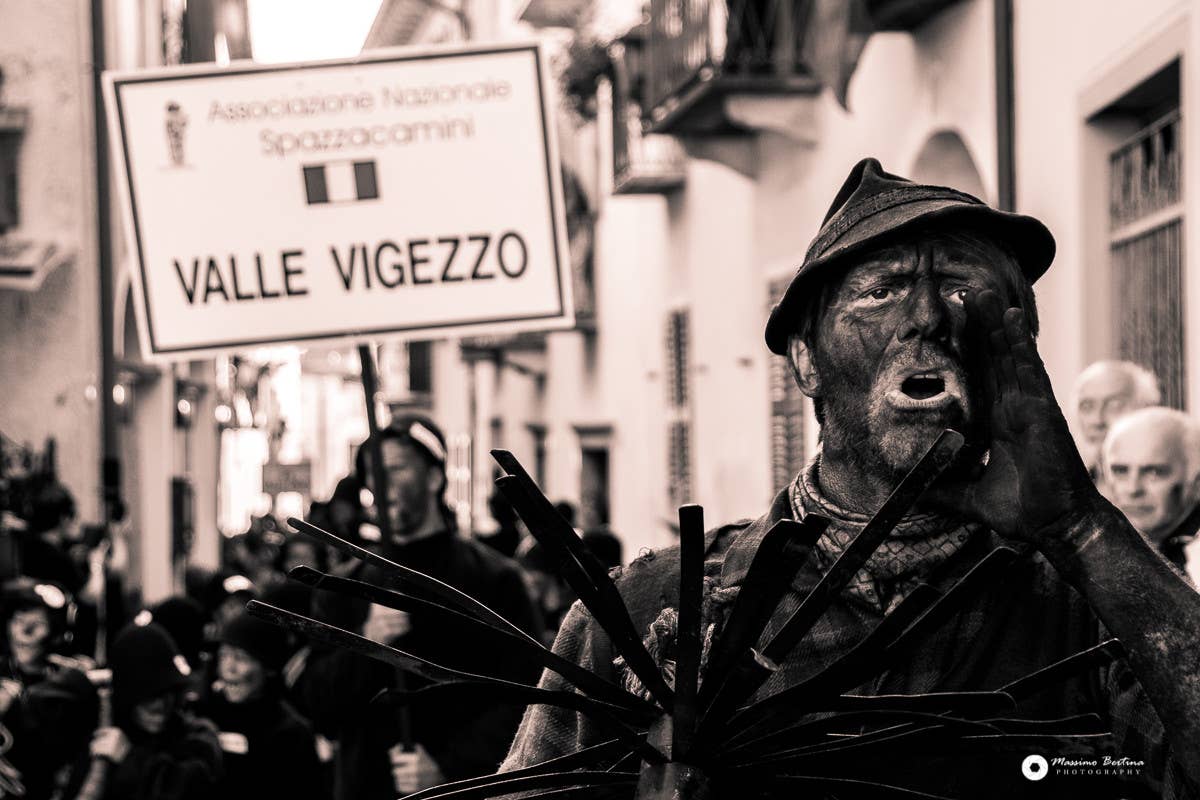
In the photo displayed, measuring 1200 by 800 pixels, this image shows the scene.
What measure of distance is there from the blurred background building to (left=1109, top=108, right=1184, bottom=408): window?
2cm

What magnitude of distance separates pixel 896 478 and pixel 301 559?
12.0 m

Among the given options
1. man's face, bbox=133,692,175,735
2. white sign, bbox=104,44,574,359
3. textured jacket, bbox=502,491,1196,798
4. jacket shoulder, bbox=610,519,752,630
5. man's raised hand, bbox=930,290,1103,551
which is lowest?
man's face, bbox=133,692,175,735

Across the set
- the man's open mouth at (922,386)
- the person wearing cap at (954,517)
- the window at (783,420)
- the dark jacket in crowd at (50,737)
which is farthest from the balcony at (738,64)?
the man's open mouth at (922,386)

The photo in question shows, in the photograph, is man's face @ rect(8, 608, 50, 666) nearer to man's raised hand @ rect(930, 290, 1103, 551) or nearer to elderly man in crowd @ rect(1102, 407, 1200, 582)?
elderly man in crowd @ rect(1102, 407, 1200, 582)

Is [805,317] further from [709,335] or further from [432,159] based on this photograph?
[709,335]

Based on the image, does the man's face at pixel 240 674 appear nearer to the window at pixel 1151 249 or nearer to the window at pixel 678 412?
the window at pixel 1151 249

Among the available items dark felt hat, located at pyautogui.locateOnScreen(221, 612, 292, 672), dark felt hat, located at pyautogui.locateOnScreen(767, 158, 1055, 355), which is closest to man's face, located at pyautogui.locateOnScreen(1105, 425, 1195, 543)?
dark felt hat, located at pyautogui.locateOnScreen(767, 158, 1055, 355)

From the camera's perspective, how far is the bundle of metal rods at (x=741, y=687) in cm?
171

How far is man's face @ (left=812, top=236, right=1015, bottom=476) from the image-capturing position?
2.13 metres

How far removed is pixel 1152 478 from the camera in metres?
4.88

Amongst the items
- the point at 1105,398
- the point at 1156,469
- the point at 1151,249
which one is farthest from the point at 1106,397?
the point at 1151,249

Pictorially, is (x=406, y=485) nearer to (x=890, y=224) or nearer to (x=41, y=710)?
(x=41, y=710)

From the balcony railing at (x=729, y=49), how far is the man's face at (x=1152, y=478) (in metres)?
6.96

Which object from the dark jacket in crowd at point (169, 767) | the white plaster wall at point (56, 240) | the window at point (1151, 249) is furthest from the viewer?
the white plaster wall at point (56, 240)
